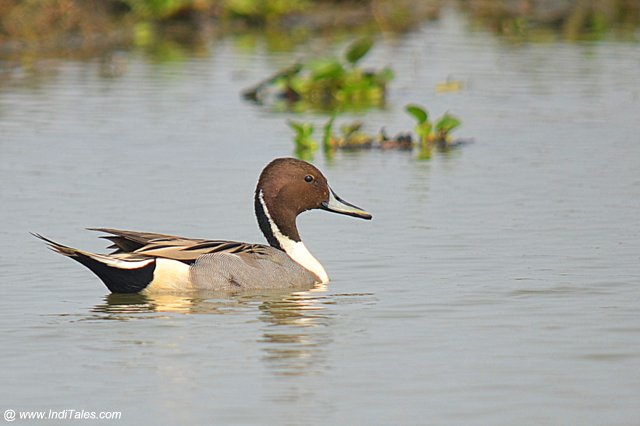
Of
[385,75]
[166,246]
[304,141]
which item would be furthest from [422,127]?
[166,246]

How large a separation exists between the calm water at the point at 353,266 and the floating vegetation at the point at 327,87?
0.48 m

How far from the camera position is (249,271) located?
31.2ft

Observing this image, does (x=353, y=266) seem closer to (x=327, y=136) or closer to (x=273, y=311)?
(x=273, y=311)

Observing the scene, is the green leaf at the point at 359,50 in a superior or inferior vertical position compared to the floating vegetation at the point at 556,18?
inferior

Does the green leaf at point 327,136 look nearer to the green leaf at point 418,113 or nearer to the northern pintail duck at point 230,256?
the green leaf at point 418,113

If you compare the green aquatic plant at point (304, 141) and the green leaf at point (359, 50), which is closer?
the green aquatic plant at point (304, 141)

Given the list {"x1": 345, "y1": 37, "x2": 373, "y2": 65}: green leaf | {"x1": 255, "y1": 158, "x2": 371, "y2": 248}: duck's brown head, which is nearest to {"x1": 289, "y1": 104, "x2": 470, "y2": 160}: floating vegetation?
{"x1": 345, "y1": 37, "x2": 373, "y2": 65}: green leaf

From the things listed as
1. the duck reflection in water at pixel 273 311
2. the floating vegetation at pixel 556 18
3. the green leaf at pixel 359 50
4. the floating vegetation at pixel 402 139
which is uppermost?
the floating vegetation at pixel 556 18

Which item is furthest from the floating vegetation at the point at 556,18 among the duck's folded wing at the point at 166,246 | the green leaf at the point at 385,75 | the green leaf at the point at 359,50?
the duck's folded wing at the point at 166,246

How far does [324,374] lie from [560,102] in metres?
11.8

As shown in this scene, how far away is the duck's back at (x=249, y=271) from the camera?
942 cm

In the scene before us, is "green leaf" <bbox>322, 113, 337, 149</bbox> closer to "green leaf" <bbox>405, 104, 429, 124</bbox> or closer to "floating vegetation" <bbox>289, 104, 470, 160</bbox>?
"floating vegetation" <bbox>289, 104, 470, 160</bbox>

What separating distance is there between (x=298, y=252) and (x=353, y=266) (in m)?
0.58

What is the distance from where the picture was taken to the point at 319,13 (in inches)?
1171
